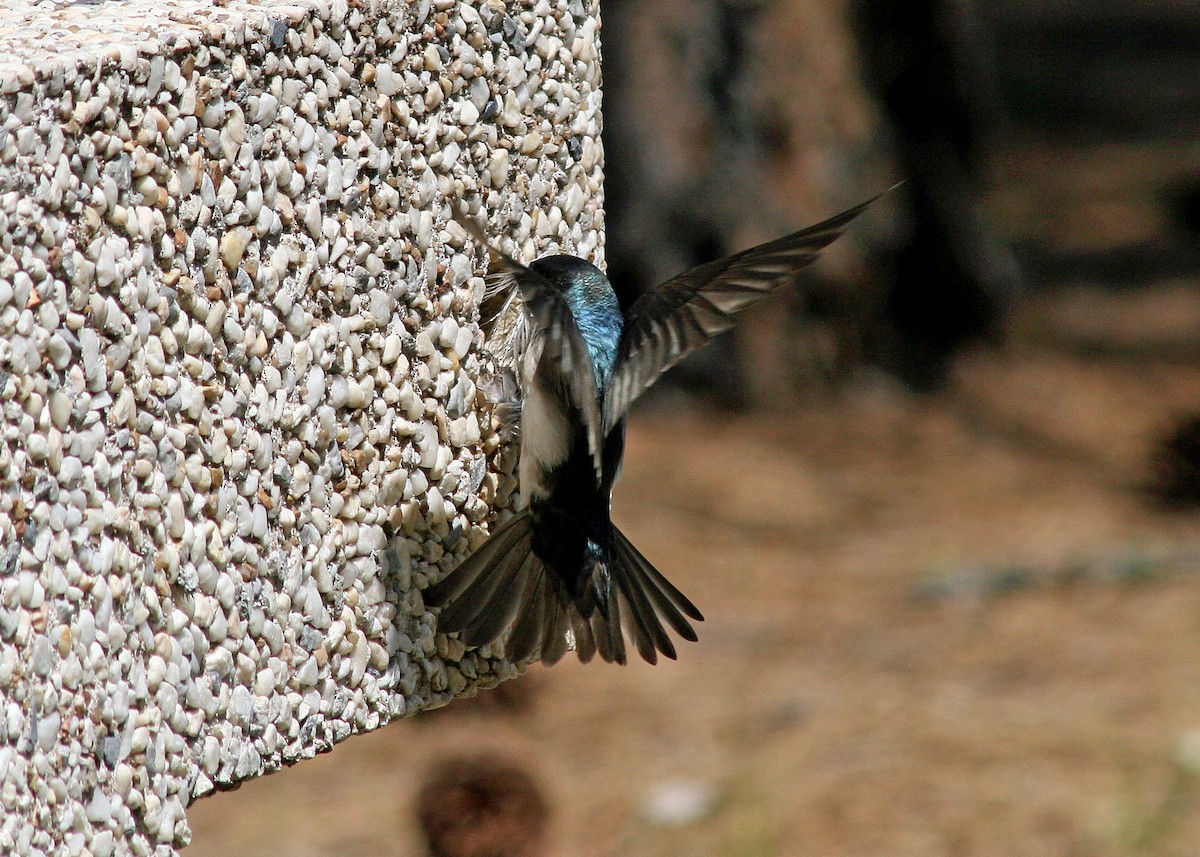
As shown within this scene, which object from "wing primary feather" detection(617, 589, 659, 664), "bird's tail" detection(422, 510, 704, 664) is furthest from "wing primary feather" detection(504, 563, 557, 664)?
"wing primary feather" detection(617, 589, 659, 664)

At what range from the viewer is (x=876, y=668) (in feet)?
15.5

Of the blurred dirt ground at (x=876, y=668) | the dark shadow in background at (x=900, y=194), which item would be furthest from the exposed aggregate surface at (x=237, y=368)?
the dark shadow in background at (x=900, y=194)

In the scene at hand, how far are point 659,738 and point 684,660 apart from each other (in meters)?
0.52

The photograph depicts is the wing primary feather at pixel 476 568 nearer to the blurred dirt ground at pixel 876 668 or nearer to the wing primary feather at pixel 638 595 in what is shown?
the wing primary feather at pixel 638 595

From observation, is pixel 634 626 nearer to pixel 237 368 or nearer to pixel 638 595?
pixel 638 595

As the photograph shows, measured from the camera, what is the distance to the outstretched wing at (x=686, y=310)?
184 centimetres

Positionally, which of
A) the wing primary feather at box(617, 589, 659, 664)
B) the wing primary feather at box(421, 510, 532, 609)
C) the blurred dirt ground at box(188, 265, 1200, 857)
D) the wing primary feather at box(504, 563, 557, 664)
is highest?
the wing primary feather at box(421, 510, 532, 609)

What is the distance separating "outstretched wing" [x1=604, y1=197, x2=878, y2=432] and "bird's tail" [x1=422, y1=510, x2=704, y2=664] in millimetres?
186

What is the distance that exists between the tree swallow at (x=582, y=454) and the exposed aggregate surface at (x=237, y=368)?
6 cm

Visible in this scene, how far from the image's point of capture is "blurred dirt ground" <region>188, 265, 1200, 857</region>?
12.8 ft

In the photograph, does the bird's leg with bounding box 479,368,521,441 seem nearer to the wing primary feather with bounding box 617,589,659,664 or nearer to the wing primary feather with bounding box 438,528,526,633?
the wing primary feather with bounding box 438,528,526,633

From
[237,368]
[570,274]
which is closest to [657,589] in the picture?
[570,274]

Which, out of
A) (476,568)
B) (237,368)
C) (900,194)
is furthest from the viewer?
(900,194)

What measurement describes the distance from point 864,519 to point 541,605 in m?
4.10
